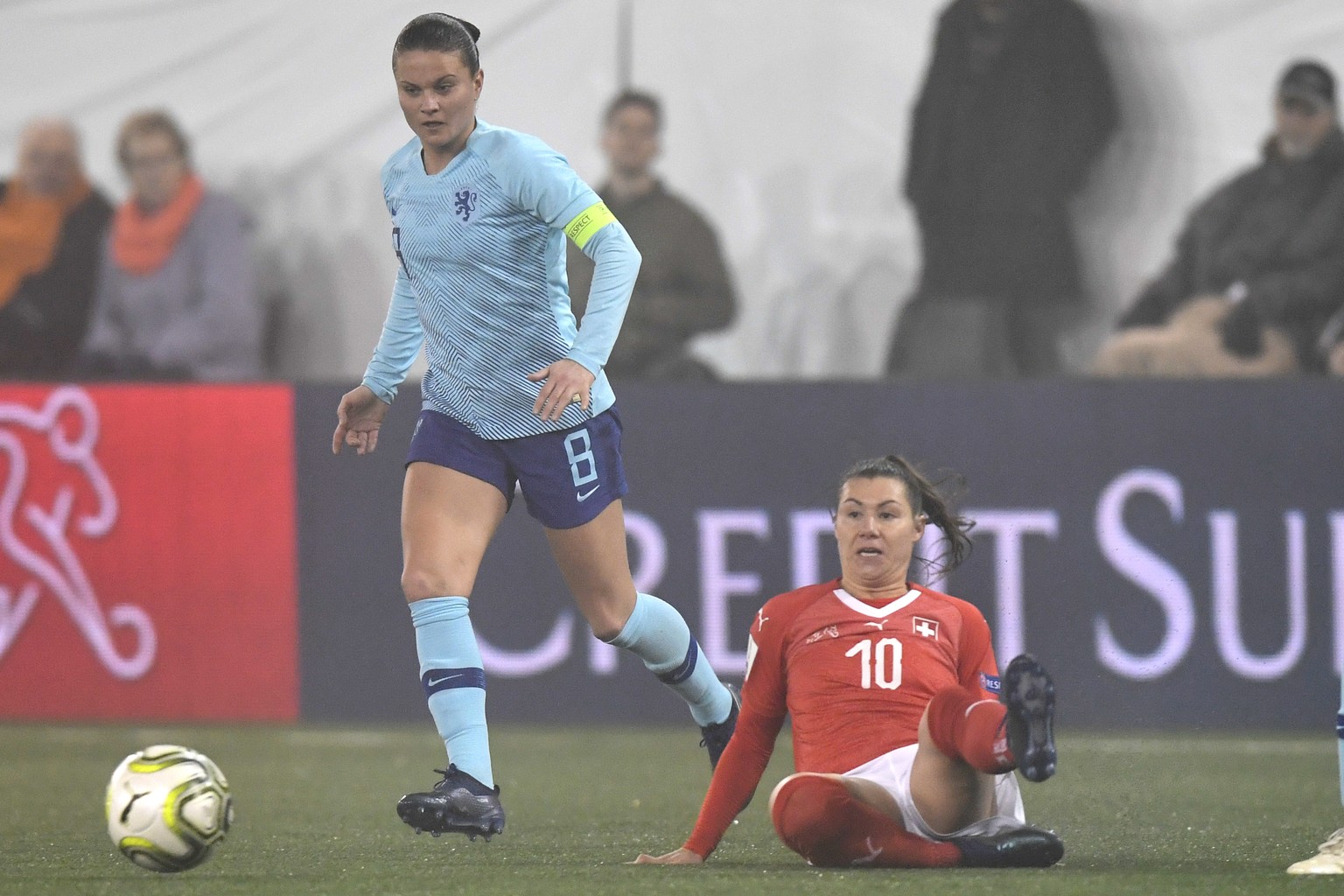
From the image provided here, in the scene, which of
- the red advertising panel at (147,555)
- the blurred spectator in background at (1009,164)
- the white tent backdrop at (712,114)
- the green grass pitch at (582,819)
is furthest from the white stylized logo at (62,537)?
the blurred spectator in background at (1009,164)

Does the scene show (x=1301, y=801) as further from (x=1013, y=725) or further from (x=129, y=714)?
(x=129, y=714)

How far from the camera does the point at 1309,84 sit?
8727 mm

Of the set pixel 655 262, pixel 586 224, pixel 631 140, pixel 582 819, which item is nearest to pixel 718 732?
pixel 582 819

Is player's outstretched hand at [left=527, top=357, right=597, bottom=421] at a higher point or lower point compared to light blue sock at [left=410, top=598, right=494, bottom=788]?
higher

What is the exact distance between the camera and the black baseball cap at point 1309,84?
8.70m

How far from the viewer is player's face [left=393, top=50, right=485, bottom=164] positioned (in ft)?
15.4

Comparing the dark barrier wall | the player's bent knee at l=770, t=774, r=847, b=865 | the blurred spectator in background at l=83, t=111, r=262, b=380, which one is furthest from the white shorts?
the blurred spectator in background at l=83, t=111, r=262, b=380

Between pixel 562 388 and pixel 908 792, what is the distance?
111cm

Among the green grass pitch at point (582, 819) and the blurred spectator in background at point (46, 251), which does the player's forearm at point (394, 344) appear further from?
the blurred spectator in background at point (46, 251)

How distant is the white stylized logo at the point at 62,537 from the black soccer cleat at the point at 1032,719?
581cm

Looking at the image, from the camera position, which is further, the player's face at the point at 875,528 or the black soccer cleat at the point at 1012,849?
the player's face at the point at 875,528

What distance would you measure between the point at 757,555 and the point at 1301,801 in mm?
2989

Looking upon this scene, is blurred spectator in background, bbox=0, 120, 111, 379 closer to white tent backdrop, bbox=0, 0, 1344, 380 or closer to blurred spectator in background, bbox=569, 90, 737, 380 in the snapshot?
white tent backdrop, bbox=0, 0, 1344, 380

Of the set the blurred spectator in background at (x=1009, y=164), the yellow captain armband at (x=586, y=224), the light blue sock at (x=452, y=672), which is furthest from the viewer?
the blurred spectator in background at (x=1009, y=164)
